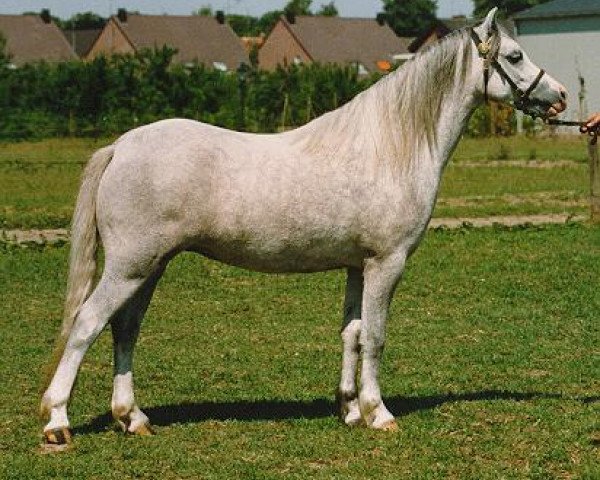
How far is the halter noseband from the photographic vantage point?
291 inches

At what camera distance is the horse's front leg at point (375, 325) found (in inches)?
286

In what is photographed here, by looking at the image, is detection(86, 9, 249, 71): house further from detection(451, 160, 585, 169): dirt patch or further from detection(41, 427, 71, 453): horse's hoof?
detection(41, 427, 71, 453): horse's hoof

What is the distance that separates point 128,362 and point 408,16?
5054 inches

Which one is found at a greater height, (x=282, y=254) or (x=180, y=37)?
(x=282, y=254)

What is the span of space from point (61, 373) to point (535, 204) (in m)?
14.9

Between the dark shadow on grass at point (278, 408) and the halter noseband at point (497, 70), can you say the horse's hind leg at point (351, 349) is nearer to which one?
the dark shadow on grass at point (278, 408)

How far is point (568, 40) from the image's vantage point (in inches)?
1860

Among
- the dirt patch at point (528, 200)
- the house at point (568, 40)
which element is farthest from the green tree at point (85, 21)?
the dirt patch at point (528, 200)

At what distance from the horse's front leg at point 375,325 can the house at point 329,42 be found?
268 feet

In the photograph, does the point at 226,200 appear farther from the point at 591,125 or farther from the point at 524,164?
the point at 524,164

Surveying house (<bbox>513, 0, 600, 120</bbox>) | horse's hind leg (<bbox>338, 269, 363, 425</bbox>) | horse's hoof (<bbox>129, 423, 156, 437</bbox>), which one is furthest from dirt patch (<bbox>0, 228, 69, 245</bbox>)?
house (<bbox>513, 0, 600, 120</bbox>)

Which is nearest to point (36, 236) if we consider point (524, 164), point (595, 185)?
point (595, 185)

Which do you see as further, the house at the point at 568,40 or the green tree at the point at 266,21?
the green tree at the point at 266,21

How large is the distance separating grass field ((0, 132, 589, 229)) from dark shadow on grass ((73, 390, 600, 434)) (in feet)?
35.6
